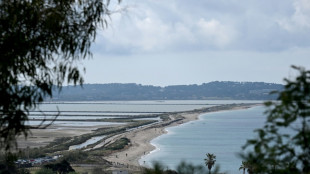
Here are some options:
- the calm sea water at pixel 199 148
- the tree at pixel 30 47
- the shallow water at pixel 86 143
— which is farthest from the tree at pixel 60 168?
the tree at pixel 30 47

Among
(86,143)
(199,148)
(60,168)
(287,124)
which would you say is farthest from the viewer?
(86,143)

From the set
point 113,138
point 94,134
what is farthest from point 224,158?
point 94,134

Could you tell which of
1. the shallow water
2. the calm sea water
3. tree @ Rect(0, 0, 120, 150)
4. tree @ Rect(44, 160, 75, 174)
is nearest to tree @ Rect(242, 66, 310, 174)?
tree @ Rect(0, 0, 120, 150)

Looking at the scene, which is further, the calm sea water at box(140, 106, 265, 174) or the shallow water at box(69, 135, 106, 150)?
the shallow water at box(69, 135, 106, 150)

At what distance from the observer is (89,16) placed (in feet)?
34.3

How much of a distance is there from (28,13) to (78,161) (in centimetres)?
5023

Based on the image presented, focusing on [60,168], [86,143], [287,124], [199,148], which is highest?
[287,124]

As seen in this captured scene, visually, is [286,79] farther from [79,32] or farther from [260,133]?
[79,32]

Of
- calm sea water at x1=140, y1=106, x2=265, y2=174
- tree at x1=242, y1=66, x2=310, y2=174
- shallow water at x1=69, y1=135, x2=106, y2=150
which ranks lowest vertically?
shallow water at x1=69, y1=135, x2=106, y2=150

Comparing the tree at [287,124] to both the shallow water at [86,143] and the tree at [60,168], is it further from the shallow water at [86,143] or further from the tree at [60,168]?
the shallow water at [86,143]

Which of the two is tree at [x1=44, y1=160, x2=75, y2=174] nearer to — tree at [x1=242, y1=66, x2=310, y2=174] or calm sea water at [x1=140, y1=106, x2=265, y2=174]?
calm sea water at [x1=140, y1=106, x2=265, y2=174]

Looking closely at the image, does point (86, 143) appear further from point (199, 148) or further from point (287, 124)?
point (287, 124)

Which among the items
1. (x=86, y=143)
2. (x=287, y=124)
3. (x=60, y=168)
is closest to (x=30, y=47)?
(x=287, y=124)

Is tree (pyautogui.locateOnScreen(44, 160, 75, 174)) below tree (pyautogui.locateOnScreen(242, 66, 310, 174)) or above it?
below
